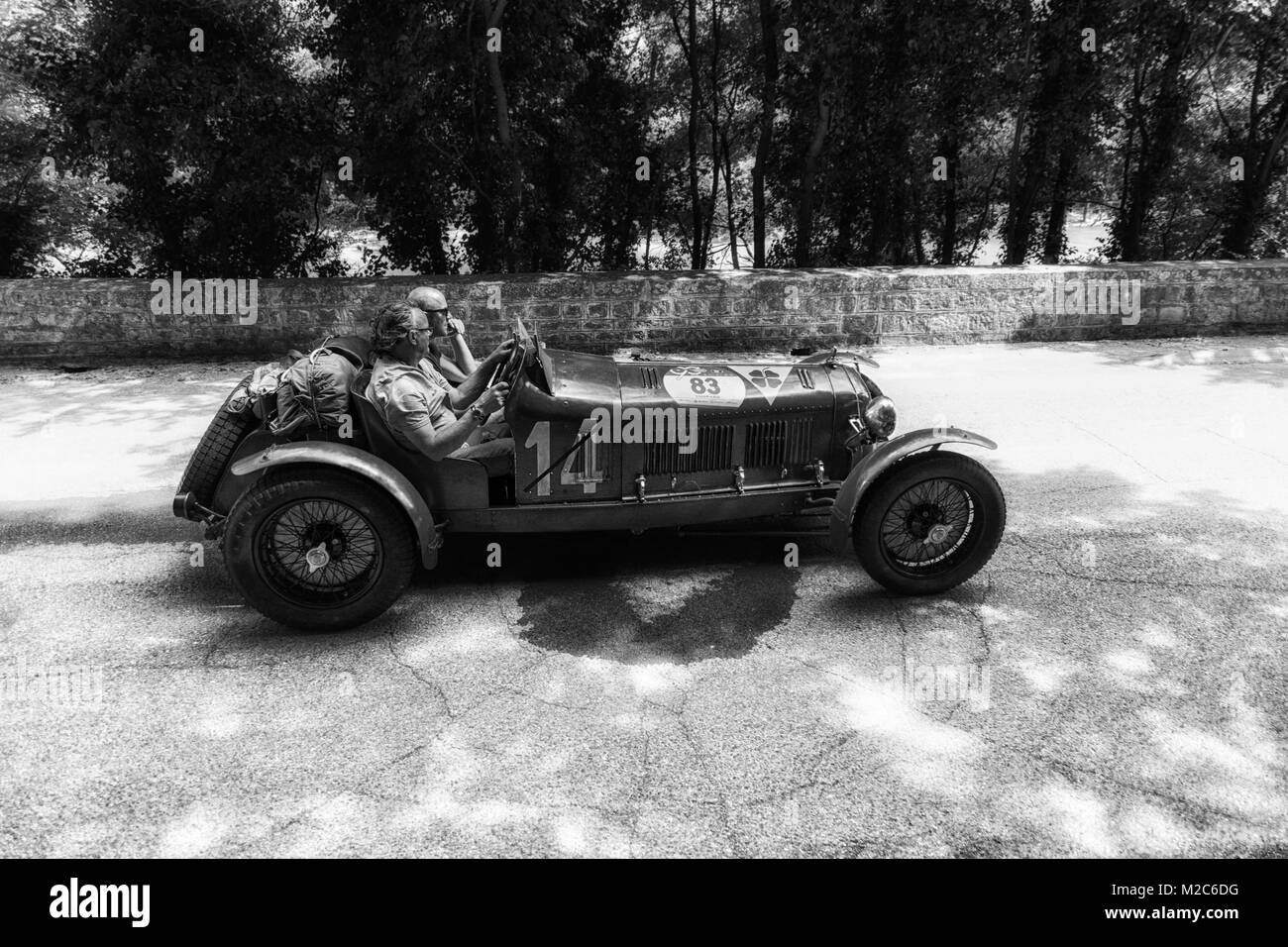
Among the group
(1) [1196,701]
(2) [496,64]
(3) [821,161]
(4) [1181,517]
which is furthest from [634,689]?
(3) [821,161]

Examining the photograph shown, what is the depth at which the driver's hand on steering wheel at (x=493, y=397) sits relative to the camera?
409 cm

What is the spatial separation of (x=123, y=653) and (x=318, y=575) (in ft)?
2.98

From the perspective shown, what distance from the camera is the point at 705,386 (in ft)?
15.0

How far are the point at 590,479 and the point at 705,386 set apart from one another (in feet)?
2.52

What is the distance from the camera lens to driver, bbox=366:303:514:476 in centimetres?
412

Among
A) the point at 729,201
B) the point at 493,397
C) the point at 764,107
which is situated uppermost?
the point at 764,107

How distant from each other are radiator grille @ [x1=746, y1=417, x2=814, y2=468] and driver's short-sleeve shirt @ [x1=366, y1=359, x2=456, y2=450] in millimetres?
1499

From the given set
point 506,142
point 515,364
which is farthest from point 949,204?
point 515,364

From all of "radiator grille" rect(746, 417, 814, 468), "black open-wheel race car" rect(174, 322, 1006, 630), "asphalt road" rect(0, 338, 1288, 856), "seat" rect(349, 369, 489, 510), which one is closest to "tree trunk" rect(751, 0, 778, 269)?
"asphalt road" rect(0, 338, 1288, 856)

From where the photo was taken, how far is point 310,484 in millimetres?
3916

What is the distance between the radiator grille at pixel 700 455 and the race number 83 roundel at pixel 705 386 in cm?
13

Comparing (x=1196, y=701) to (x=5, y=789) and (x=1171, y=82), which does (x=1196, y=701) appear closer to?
(x=5, y=789)

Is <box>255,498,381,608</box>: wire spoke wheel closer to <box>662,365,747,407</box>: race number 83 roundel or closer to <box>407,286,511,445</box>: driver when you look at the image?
<box>407,286,511,445</box>: driver

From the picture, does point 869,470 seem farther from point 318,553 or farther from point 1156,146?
point 1156,146
